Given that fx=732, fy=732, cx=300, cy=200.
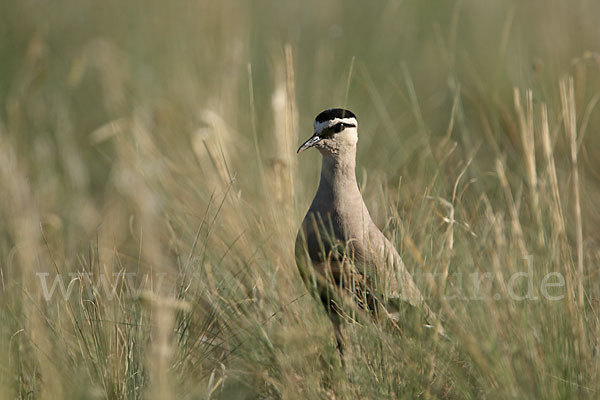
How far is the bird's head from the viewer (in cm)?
212

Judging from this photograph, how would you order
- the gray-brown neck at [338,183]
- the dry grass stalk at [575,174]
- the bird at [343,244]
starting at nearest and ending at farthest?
the dry grass stalk at [575,174]
the bird at [343,244]
the gray-brown neck at [338,183]

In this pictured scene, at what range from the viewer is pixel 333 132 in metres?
2.13

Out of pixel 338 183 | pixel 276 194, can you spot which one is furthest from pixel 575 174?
pixel 276 194

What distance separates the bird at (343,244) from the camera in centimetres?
195

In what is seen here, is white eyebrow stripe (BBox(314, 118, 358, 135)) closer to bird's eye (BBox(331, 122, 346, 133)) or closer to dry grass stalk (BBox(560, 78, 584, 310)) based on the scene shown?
bird's eye (BBox(331, 122, 346, 133))

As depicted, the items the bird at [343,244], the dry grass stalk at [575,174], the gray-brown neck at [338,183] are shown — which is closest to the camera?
the dry grass stalk at [575,174]

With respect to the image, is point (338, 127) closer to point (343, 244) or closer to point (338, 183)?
point (338, 183)

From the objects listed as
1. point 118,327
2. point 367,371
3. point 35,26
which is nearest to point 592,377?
point 367,371

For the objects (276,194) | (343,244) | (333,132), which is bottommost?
(343,244)

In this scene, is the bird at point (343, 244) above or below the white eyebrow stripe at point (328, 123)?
below

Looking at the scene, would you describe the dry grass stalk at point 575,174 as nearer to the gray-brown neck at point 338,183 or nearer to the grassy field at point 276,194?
the grassy field at point 276,194

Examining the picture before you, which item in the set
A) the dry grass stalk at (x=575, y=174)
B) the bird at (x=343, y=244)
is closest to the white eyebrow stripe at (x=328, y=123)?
the bird at (x=343, y=244)

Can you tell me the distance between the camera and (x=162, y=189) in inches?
116

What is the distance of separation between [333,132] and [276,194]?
0.45 metres
